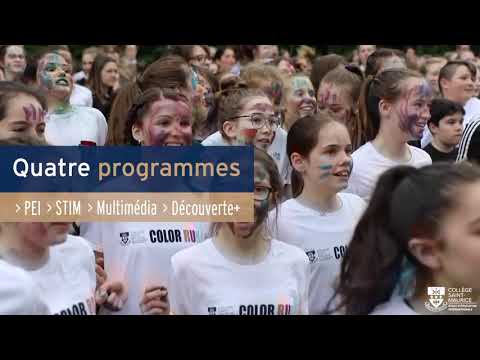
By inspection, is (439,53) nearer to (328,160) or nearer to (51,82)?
(328,160)

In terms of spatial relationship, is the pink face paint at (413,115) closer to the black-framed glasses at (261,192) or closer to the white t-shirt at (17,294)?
the black-framed glasses at (261,192)

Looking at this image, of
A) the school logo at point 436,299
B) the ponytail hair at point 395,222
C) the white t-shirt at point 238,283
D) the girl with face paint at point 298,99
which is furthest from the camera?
the girl with face paint at point 298,99

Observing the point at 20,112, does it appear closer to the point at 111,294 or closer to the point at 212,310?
the point at 111,294

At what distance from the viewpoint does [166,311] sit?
5324 millimetres

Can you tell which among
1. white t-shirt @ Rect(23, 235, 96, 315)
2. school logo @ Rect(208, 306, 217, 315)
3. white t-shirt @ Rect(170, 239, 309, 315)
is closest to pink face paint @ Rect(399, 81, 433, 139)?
white t-shirt @ Rect(170, 239, 309, 315)

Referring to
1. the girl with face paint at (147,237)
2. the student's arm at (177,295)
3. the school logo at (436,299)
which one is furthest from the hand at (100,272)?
the school logo at (436,299)

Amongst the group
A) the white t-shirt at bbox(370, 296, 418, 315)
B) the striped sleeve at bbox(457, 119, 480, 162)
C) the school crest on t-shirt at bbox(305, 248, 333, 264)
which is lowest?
the white t-shirt at bbox(370, 296, 418, 315)

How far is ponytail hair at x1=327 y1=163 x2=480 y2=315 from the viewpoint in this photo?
494 centimetres

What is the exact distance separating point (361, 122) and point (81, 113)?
139 cm

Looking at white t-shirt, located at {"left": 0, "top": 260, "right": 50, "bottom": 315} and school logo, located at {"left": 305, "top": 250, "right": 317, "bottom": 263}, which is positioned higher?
school logo, located at {"left": 305, "top": 250, "right": 317, "bottom": 263}

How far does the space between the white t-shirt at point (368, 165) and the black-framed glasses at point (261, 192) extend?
0.39 m

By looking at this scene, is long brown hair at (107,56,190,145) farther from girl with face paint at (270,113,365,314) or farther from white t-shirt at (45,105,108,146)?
girl with face paint at (270,113,365,314)

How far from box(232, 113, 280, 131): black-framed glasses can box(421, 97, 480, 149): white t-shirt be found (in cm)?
74

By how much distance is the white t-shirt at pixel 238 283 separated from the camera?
524 cm
